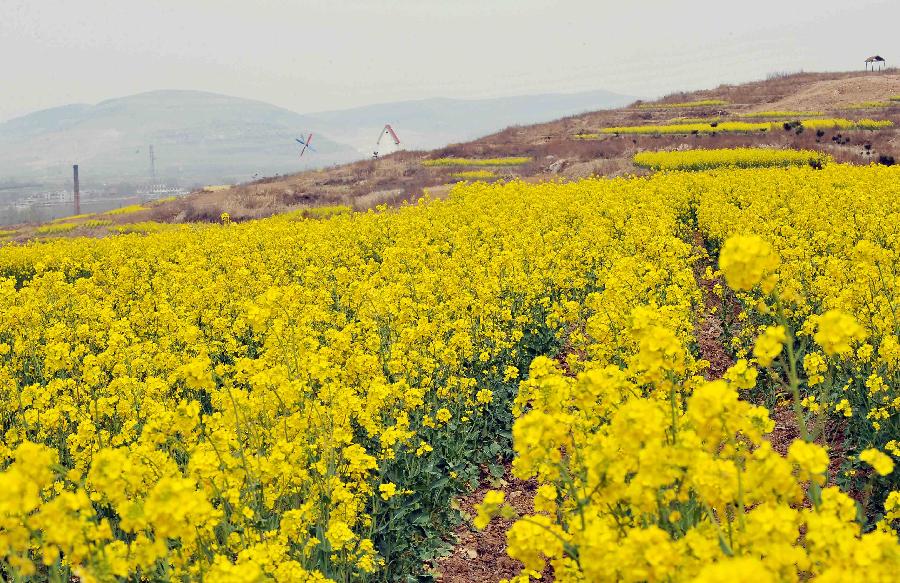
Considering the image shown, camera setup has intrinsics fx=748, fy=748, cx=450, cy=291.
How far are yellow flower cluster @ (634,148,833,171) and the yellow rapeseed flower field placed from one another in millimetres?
11240

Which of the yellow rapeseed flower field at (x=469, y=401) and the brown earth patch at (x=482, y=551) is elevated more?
the yellow rapeseed flower field at (x=469, y=401)

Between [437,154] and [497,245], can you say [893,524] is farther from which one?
[437,154]

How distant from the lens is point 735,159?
31.5m

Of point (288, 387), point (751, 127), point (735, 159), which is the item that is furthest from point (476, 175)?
point (288, 387)

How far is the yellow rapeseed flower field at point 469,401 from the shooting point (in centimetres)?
361

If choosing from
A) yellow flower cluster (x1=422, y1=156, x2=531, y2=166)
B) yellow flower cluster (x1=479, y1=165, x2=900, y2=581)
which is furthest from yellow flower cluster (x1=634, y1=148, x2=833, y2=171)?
yellow flower cluster (x1=479, y1=165, x2=900, y2=581)

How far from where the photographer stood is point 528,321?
10.8 metres

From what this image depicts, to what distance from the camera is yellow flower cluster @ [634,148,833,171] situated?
99.6ft

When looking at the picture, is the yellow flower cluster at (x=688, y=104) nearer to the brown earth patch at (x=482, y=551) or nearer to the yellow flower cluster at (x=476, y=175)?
the yellow flower cluster at (x=476, y=175)

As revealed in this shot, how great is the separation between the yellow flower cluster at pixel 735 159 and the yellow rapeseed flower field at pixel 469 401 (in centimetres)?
1124

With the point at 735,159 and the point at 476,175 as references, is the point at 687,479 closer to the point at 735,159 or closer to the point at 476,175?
the point at 735,159

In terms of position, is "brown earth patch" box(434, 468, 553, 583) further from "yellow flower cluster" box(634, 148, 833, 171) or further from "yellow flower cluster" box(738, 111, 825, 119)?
"yellow flower cluster" box(738, 111, 825, 119)

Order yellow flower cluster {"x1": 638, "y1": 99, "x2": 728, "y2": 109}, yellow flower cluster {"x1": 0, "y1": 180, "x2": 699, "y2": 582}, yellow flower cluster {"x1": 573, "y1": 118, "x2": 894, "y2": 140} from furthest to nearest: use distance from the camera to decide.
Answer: yellow flower cluster {"x1": 638, "y1": 99, "x2": 728, "y2": 109}
yellow flower cluster {"x1": 573, "y1": 118, "x2": 894, "y2": 140}
yellow flower cluster {"x1": 0, "y1": 180, "x2": 699, "y2": 582}

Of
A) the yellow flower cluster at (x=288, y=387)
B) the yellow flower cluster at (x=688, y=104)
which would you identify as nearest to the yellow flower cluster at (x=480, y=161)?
the yellow flower cluster at (x=688, y=104)
